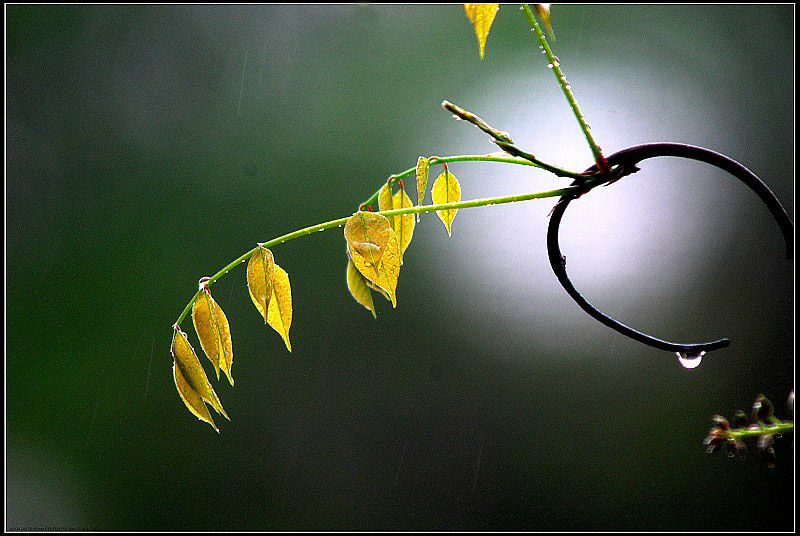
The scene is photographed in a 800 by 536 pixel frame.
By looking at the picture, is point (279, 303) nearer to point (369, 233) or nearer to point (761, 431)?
point (369, 233)

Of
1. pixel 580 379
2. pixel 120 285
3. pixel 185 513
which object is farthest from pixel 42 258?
pixel 580 379

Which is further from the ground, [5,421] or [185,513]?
[5,421]

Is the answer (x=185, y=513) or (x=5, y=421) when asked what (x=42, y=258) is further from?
(x=185, y=513)

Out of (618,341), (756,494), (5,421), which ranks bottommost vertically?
(756,494)

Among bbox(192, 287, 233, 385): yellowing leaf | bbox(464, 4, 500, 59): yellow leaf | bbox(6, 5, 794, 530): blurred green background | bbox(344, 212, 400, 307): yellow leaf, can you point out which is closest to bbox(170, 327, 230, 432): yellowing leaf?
bbox(192, 287, 233, 385): yellowing leaf

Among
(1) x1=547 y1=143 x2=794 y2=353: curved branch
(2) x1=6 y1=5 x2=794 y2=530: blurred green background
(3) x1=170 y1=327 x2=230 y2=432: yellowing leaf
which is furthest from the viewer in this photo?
(2) x1=6 y1=5 x2=794 y2=530: blurred green background

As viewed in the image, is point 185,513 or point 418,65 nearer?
point 185,513

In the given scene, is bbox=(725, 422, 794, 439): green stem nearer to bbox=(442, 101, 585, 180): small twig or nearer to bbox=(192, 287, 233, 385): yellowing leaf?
bbox=(442, 101, 585, 180): small twig
